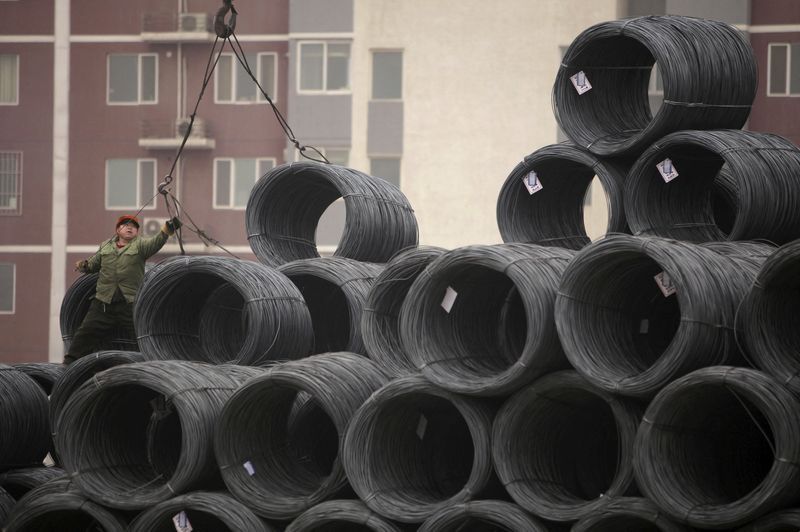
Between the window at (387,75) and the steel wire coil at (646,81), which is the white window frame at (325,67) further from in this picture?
the steel wire coil at (646,81)

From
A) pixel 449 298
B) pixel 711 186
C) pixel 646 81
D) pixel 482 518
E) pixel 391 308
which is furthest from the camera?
pixel 646 81

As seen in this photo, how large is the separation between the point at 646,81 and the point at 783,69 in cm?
2455

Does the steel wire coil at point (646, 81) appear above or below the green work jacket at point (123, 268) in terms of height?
above

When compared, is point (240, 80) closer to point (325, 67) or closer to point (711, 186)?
point (325, 67)

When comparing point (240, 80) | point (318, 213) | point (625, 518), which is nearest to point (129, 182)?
point (240, 80)

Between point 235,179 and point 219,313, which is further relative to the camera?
point 235,179

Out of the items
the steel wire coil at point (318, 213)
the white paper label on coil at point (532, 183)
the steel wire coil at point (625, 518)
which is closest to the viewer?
the steel wire coil at point (625, 518)

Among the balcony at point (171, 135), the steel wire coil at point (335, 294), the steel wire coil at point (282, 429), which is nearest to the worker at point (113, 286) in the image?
the steel wire coil at point (335, 294)

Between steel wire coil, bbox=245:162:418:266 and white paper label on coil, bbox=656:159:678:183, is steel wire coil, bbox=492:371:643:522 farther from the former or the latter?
steel wire coil, bbox=245:162:418:266

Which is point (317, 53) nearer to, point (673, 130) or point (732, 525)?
point (673, 130)

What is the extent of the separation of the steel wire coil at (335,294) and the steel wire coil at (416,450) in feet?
4.01

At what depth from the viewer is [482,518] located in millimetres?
8250

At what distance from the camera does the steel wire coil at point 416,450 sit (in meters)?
8.51

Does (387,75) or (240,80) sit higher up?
(387,75)
